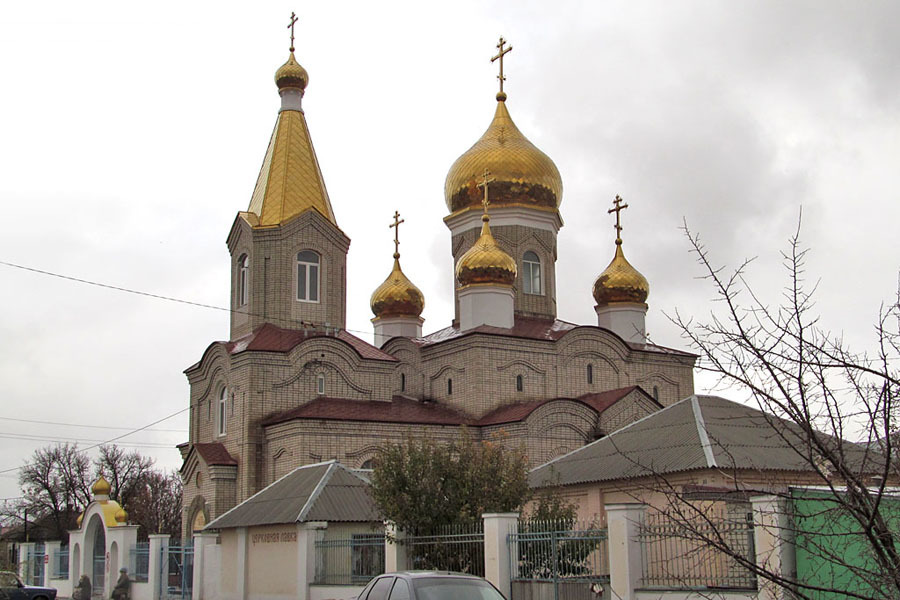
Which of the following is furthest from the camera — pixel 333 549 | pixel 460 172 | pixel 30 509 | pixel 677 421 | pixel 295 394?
pixel 30 509

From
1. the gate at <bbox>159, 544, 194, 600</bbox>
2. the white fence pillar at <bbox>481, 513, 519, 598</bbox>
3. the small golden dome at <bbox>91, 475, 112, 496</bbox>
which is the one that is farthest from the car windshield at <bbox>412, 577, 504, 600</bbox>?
the small golden dome at <bbox>91, 475, 112, 496</bbox>

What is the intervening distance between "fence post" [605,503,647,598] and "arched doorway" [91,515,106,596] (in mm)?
17257

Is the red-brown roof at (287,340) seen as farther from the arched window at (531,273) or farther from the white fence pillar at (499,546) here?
the white fence pillar at (499,546)

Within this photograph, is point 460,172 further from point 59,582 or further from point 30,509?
point 30,509

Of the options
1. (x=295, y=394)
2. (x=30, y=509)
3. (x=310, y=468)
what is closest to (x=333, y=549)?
(x=310, y=468)

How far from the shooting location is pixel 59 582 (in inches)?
1065

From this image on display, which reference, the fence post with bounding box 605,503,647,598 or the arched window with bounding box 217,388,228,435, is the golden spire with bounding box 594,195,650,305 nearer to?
the arched window with bounding box 217,388,228,435

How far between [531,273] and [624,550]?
1962 centimetres

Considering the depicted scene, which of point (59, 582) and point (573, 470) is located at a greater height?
point (573, 470)

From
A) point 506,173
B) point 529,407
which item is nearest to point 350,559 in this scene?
point 529,407

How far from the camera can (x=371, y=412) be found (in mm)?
25156

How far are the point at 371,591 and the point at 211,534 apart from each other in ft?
34.0

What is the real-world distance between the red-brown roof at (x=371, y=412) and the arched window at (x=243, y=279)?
12.5 feet

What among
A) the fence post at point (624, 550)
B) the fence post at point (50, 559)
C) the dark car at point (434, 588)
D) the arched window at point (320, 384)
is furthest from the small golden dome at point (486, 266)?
the dark car at point (434, 588)
